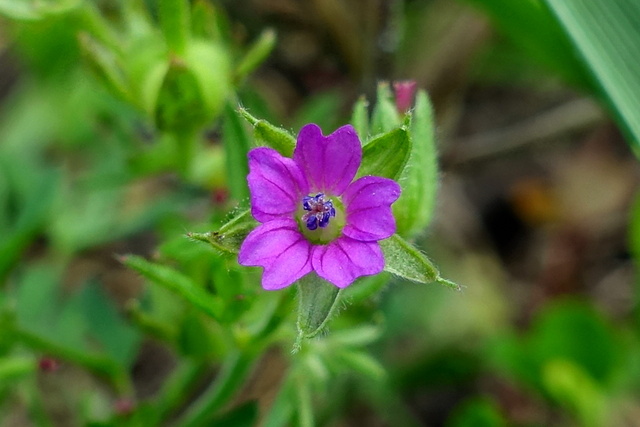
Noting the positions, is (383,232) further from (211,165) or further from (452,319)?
(452,319)

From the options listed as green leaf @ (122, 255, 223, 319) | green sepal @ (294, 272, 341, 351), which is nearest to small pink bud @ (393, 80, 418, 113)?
green sepal @ (294, 272, 341, 351)

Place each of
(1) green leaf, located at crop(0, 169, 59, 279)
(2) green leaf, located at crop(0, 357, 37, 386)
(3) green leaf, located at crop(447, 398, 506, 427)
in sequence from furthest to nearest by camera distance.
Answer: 1. (3) green leaf, located at crop(447, 398, 506, 427)
2. (1) green leaf, located at crop(0, 169, 59, 279)
3. (2) green leaf, located at crop(0, 357, 37, 386)

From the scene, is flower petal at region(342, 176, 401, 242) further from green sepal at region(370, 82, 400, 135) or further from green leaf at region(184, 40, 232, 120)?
green leaf at region(184, 40, 232, 120)

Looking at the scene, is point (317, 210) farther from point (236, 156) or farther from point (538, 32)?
point (538, 32)

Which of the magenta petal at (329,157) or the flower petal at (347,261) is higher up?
the magenta petal at (329,157)

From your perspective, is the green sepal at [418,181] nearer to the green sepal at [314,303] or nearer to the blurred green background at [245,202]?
the blurred green background at [245,202]

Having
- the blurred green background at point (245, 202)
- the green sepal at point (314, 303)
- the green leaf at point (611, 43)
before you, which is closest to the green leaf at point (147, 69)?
the blurred green background at point (245, 202)

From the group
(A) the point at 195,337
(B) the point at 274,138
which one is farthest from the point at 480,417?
(B) the point at 274,138
